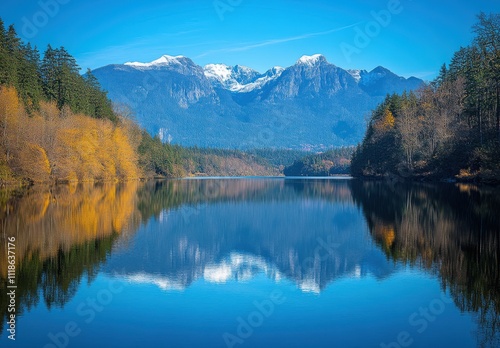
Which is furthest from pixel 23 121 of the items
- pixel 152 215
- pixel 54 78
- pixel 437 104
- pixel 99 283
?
pixel 437 104

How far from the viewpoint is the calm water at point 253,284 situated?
10742mm

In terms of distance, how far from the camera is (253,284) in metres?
15.5

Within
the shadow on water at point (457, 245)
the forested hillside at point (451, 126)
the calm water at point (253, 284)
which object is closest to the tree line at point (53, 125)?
the calm water at point (253, 284)

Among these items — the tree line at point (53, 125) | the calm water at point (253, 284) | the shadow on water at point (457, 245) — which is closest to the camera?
the calm water at point (253, 284)

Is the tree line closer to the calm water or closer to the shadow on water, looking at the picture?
the calm water

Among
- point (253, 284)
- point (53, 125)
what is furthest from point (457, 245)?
point (53, 125)

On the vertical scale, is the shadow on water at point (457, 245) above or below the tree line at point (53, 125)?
below

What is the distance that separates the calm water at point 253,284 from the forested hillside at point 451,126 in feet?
111

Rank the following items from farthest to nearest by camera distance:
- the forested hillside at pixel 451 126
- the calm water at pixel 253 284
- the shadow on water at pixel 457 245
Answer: the forested hillside at pixel 451 126 < the shadow on water at pixel 457 245 < the calm water at pixel 253 284

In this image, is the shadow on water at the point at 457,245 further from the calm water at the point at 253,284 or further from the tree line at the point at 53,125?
the tree line at the point at 53,125

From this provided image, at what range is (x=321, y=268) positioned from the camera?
17.5 meters

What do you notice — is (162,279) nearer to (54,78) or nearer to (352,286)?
(352,286)

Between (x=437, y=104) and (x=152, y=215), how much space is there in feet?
214

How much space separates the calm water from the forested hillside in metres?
33.8
